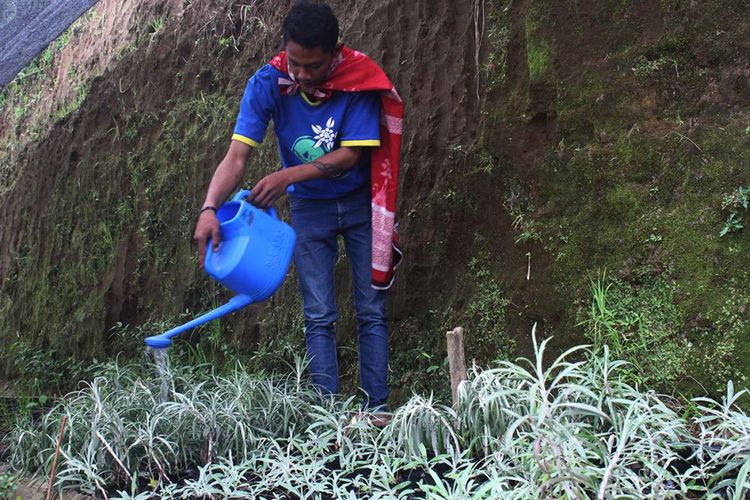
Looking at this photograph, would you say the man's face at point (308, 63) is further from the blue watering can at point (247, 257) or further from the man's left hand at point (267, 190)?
the blue watering can at point (247, 257)

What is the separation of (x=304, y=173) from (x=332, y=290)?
0.56 m

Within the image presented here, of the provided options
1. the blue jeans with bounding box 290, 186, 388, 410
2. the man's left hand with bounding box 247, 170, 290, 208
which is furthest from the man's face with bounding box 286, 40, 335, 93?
the blue jeans with bounding box 290, 186, 388, 410

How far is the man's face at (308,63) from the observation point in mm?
3242

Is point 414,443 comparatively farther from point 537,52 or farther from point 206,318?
point 537,52

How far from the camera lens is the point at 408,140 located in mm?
4500

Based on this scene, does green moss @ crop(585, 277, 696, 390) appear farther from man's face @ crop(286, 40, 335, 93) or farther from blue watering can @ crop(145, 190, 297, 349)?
man's face @ crop(286, 40, 335, 93)

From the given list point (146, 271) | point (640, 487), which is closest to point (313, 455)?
point (640, 487)

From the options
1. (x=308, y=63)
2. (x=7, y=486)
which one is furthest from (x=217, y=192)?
(x=7, y=486)

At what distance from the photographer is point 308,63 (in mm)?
3256

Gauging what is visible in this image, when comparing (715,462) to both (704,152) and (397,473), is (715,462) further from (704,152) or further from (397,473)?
(704,152)

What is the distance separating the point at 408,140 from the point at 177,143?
2.72 m

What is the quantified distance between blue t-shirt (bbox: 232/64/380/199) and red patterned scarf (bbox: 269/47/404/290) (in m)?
0.05

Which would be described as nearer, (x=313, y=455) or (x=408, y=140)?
(x=313, y=455)

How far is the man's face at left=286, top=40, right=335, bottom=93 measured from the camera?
3.24 m
